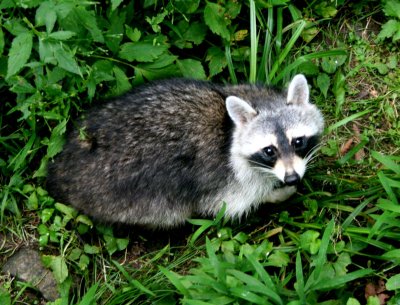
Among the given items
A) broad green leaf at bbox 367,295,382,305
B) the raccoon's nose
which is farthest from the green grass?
the raccoon's nose

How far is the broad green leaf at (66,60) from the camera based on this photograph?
14.5 ft

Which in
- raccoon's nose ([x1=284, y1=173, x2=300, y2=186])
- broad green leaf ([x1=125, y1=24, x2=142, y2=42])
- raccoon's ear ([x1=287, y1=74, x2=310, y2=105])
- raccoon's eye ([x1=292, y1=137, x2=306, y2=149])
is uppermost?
broad green leaf ([x1=125, y1=24, x2=142, y2=42])

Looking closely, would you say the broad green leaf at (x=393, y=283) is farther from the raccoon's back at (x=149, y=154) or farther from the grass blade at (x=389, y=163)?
the raccoon's back at (x=149, y=154)

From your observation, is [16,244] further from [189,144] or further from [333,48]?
[333,48]

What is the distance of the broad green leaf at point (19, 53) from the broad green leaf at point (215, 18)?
4.65ft

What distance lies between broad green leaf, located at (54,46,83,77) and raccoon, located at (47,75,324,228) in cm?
54

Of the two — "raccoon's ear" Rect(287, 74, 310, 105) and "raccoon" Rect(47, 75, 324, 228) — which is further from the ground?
"raccoon's ear" Rect(287, 74, 310, 105)

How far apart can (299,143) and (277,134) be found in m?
0.17

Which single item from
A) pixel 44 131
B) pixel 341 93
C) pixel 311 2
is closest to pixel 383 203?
pixel 341 93

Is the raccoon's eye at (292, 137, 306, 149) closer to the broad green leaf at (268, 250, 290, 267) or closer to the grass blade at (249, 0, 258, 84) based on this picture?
the broad green leaf at (268, 250, 290, 267)

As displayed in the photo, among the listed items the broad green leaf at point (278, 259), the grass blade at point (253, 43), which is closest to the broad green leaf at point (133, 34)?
the grass blade at point (253, 43)

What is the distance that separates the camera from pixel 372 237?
450cm

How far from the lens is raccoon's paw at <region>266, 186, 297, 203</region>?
4.95 metres

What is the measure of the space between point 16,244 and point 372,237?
2.70 metres
